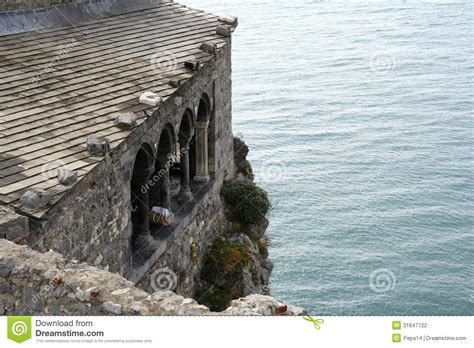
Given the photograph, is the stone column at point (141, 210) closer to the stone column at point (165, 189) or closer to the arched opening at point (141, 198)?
the arched opening at point (141, 198)

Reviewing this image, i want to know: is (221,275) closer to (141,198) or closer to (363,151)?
(141,198)

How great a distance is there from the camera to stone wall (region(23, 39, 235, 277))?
12030 mm

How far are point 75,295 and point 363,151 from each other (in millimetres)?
38581

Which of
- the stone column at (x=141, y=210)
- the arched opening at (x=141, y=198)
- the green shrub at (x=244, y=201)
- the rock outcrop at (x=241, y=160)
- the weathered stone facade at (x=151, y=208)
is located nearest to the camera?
the weathered stone facade at (x=151, y=208)

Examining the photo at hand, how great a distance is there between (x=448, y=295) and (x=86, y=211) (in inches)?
939

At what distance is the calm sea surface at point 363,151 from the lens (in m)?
34.8

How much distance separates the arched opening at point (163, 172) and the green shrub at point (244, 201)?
437 cm

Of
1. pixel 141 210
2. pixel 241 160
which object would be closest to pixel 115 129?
pixel 141 210

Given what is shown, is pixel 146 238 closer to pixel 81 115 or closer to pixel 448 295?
pixel 81 115

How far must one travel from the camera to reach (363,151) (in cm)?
4656

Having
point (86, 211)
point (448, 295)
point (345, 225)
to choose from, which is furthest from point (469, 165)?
point (86, 211)

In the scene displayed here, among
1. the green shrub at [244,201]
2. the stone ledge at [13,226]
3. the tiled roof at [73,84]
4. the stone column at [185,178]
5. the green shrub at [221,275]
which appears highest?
the tiled roof at [73,84]

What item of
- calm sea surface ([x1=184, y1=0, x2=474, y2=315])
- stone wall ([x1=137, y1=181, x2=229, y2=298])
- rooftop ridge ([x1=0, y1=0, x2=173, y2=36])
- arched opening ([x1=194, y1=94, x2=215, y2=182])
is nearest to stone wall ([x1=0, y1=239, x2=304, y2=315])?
stone wall ([x1=137, y1=181, x2=229, y2=298])

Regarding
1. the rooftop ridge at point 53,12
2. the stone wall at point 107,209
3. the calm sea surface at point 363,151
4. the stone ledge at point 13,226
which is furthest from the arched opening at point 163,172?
the calm sea surface at point 363,151
